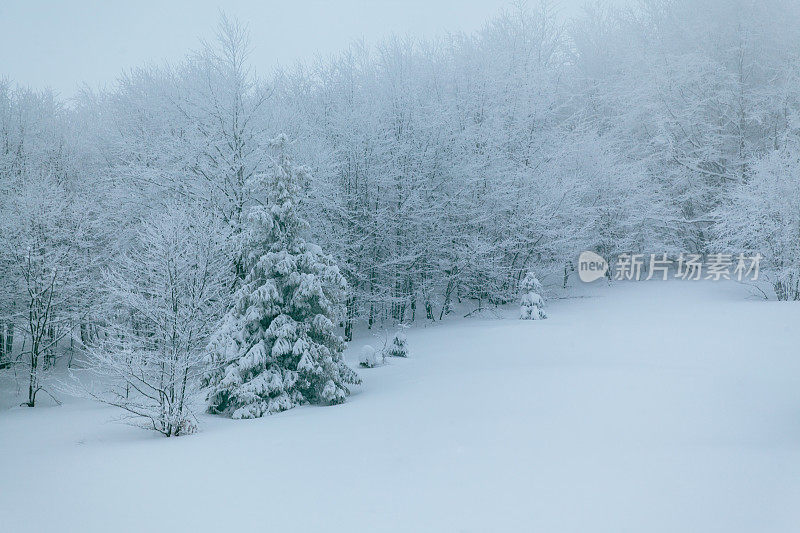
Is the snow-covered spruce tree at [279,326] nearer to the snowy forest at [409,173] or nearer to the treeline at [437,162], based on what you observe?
the snowy forest at [409,173]

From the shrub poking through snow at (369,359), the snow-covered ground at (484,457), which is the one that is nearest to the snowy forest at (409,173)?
the shrub poking through snow at (369,359)

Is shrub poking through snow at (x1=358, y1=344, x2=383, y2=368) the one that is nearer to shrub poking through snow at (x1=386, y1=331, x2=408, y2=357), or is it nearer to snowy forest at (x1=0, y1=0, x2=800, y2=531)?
snowy forest at (x1=0, y1=0, x2=800, y2=531)

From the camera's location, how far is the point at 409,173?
1914 centimetres

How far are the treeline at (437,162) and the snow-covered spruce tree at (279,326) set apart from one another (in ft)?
18.5

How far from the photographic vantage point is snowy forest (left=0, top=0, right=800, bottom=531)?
16.1 m

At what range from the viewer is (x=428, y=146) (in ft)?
64.7

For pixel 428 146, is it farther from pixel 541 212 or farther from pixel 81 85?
pixel 81 85

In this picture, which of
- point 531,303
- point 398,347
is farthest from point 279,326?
point 531,303

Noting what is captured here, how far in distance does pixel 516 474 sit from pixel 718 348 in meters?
7.83

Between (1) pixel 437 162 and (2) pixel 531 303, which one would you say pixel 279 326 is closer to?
(2) pixel 531 303

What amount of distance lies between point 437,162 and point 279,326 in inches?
452

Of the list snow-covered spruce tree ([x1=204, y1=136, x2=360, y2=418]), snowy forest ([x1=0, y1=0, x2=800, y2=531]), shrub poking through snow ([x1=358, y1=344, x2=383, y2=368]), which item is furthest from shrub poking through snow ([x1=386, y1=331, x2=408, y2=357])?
snow-covered spruce tree ([x1=204, y1=136, x2=360, y2=418])

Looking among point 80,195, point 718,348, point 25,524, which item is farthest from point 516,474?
point 80,195

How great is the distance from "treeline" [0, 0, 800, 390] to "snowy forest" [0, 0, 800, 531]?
11cm
